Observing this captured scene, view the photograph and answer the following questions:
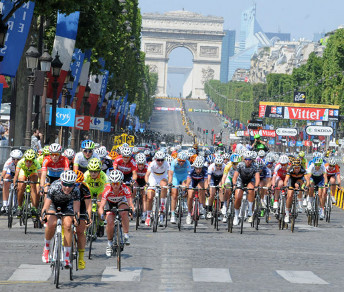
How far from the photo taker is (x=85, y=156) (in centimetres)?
2086

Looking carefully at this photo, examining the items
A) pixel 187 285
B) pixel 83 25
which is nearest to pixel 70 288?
pixel 187 285

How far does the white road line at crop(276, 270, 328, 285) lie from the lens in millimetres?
14523

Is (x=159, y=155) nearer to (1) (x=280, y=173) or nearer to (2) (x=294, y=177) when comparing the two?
(2) (x=294, y=177)

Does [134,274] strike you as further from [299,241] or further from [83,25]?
[83,25]

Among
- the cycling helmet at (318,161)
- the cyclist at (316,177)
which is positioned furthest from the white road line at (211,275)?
the cyclist at (316,177)

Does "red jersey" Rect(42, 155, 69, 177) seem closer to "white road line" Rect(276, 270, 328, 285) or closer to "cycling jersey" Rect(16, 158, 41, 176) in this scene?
"cycling jersey" Rect(16, 158, 41, 176)

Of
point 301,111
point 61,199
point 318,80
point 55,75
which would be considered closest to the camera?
point 61,199

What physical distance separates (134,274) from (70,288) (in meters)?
1.74

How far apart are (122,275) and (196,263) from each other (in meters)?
2.07

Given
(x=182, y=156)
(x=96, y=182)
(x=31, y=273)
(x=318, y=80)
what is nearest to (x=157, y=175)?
(x=182, y=156)

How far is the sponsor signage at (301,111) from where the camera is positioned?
319ft

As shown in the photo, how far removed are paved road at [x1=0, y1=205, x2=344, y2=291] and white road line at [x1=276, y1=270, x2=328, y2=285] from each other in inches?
0.5

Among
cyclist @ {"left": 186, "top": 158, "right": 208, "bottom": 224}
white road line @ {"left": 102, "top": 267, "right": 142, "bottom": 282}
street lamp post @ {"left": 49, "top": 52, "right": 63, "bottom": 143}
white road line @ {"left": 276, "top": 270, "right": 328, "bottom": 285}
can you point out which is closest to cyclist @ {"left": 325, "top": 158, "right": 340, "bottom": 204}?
cyclist @ {"left": 186, "top": 158, "right": 208, "bottom": 224}

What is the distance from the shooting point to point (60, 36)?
1271 inches
